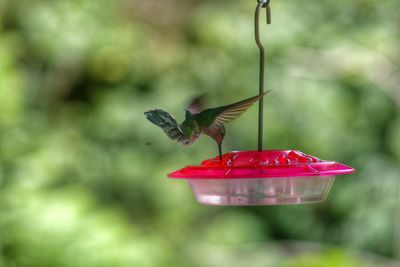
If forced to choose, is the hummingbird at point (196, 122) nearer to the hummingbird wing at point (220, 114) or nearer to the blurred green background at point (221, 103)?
the hummingbird wing at point (220, 114)

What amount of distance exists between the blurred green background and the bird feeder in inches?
122

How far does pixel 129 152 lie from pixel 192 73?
2.71 feet

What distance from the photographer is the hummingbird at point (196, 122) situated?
2219mm

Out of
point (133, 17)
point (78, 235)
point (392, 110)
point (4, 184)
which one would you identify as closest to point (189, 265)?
point (78, 235)

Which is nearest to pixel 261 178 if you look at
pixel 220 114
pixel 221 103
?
pixel 220 114

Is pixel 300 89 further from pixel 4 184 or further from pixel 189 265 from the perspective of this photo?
pixel 4 184

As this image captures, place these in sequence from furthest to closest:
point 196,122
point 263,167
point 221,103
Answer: point 221,103
point 196,122
point 263,167

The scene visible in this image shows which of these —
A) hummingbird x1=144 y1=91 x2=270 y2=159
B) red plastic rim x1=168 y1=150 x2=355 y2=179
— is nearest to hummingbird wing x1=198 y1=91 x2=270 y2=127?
hummingbird x1=144 y1=91 x2=270 y2=159

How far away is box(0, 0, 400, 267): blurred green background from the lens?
5.95 metres

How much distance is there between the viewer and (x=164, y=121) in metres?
2.22

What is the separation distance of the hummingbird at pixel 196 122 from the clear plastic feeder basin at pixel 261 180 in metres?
0.09

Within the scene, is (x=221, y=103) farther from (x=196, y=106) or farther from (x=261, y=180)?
(x=261, y=180)

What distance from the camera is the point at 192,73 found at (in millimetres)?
6430

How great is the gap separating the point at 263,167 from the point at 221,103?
3.87m
